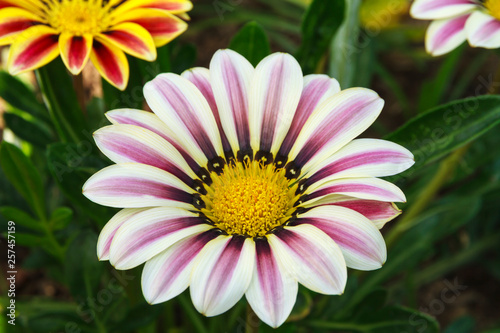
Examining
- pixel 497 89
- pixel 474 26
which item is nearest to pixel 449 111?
pixel 474 26

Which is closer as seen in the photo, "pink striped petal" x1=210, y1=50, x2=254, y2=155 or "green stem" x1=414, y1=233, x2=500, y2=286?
"pink striped petal" x1=210, y1=50, x2=254, y2=155

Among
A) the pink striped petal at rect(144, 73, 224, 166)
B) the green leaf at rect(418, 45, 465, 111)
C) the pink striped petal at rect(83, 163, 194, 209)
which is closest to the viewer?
the pink striped petal at rect(83, 163, 194, 209)

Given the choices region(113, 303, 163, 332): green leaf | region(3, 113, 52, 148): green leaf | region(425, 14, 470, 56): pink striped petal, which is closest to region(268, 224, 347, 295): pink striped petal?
region(113, 303, 163, 332): green leaf

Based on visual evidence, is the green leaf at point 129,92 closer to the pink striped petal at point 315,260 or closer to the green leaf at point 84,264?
the green leaf at point 84,264

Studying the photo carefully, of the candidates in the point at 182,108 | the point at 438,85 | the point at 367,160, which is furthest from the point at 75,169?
the point at 438,85

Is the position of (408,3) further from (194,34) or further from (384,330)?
(384,330)

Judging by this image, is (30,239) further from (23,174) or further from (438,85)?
(438,85)

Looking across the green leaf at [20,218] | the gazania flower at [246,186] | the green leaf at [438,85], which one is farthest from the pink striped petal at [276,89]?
the green leaf at [438,85]

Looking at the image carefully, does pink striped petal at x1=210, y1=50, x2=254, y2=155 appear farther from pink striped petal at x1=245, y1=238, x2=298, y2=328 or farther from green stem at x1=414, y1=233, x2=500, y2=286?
green stem at x1=414, y1=233, x2=500, y2=286
